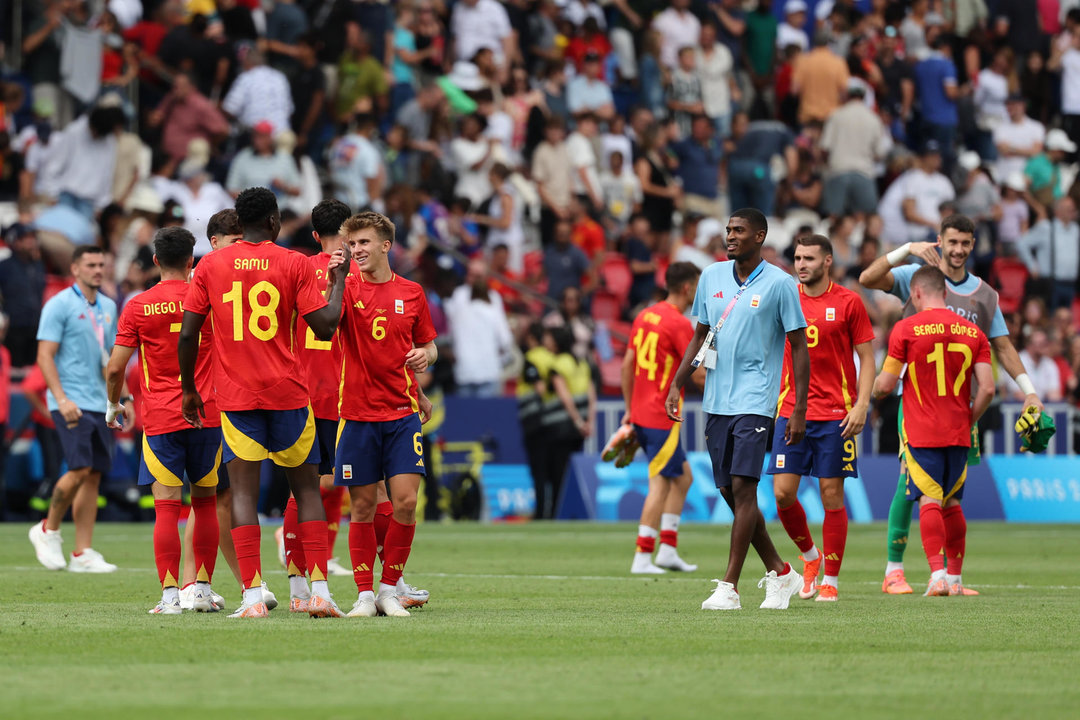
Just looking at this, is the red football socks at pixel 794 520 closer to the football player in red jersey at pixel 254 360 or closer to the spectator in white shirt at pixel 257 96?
the football player in red jersey at pixel 254 360

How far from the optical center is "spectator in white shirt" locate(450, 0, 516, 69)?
28.6 m

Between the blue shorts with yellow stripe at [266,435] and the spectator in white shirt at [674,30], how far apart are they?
2203cm

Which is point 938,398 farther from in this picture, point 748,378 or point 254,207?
point 254,207

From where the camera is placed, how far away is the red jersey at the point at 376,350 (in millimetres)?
10367

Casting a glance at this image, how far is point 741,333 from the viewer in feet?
35.8

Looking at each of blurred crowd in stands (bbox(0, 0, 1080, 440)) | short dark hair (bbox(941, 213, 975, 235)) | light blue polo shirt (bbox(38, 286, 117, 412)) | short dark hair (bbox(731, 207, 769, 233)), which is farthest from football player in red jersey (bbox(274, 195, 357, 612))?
blurred crowd in stands (bbox(0, 0, 1080, 440))

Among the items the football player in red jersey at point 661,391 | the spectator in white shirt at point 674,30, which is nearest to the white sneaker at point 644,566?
the football player in red jersey at point 661,391

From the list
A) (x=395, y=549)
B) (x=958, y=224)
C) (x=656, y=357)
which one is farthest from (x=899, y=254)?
(x=395, y=549)

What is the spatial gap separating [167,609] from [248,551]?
875 millimetres

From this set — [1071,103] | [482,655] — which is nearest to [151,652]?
[482,655]

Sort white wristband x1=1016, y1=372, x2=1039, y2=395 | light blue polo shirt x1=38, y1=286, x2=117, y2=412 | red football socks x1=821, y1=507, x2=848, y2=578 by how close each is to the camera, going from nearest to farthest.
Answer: red football socks x1=821, y1=507, x2=848, y2=578
white wristband x1=1016, y1=372, x2=1039, y2=395
light blue polo shirt x1=38, y1=286, x2=117, y2=412

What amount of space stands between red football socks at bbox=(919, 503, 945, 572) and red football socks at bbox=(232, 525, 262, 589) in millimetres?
5100

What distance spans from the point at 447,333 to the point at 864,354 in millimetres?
12908

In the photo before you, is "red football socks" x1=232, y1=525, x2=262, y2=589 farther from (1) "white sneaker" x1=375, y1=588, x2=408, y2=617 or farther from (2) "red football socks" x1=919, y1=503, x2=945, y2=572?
(2) "red football socks" x1=919, y1=503, x2=945, y2=572
